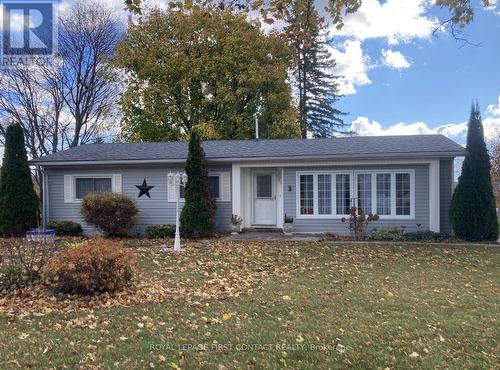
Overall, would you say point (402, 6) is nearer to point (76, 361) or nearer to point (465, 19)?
point (465, 19)

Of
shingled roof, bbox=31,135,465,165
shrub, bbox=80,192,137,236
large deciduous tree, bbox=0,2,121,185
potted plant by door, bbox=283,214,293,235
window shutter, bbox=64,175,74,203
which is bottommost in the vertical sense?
potted plant by door, bbox=283,214,293,235

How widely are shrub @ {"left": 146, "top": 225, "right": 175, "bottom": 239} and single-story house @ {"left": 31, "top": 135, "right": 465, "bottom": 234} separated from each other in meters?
0.63

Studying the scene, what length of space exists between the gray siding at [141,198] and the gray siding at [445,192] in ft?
21.9

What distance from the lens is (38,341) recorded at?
162 inches

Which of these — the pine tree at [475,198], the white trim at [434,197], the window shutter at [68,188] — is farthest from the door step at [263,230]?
the window shutter at [68,188]

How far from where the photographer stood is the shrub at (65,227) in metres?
13.9

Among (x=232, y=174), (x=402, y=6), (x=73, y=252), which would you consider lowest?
(x=73, y=252)

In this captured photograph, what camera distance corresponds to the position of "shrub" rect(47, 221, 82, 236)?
13.9 m

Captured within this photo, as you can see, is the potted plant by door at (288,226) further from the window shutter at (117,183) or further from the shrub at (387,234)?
the window shutter at (117,183)

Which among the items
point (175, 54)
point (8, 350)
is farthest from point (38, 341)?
point (175, 54)

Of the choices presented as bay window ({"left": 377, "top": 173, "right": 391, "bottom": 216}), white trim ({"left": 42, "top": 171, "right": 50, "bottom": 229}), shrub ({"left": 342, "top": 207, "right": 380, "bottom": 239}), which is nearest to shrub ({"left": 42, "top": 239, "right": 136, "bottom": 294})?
shrub ({"left": 342, "top": 207, "right": 380, "bottom": 239})

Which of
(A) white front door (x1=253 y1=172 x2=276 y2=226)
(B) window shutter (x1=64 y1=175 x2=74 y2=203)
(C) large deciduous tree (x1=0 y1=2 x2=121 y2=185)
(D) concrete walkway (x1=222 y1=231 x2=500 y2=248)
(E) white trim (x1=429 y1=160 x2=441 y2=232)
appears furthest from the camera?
(C) large deciduous tree (x1=0 y1=2 x2=121 y2=185)

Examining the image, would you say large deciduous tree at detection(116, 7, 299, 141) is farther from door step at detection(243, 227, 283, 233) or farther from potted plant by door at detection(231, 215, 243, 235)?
potted plant by door at detection(231, 215, 243, 235)

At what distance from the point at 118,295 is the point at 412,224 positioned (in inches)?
378
